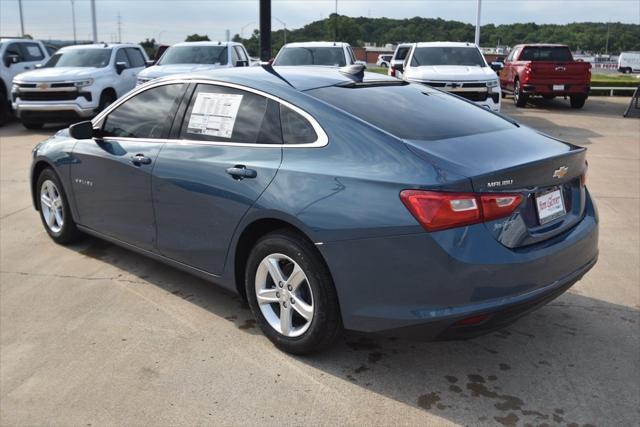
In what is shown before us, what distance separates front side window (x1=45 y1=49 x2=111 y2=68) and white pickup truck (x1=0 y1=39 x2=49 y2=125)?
1.55 m

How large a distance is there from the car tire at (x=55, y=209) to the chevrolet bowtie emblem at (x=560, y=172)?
4.02 meters

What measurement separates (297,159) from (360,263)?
0.73 metres

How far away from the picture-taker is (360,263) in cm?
314

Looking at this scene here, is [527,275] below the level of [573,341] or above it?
above

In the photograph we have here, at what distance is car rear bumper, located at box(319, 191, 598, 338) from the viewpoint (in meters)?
2.96

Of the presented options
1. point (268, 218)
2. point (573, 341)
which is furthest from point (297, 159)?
point (573, 341)

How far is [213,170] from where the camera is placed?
3889mm

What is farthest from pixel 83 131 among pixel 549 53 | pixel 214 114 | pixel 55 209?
pixel 549 53

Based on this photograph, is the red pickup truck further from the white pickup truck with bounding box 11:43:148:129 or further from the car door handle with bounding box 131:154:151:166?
the car door handle with bounding box 131:154:151:166

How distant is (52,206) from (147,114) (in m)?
1.73

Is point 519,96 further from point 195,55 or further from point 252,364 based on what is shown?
point 252,364

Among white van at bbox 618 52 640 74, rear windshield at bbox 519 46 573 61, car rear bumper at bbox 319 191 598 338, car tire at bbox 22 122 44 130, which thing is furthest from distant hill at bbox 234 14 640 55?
car rear bumper at bbox 319 191 598 338

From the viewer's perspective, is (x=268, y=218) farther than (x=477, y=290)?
Yes

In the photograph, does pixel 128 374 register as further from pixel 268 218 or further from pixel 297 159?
pixel 297 159
